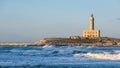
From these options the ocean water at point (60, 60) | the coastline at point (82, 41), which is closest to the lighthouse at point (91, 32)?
the coastline at point (82, 41)

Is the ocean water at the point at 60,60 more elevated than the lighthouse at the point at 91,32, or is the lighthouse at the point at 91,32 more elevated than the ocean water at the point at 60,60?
the ocean water at the point at 60,60

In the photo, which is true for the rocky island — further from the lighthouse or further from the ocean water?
the ocean water

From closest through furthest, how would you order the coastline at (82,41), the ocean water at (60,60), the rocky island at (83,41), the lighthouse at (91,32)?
the ocean water at (60,60)
the coastline at (82,41)
the rocky island at (83,41)
the lighthouse at (91,32)

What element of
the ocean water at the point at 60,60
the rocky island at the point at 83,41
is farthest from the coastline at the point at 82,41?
the ocean water at the point at 60,60

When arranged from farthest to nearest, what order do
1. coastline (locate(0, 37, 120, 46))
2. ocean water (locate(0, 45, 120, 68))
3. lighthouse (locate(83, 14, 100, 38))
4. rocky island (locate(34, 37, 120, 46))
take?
lighthouse (locate(83, 14, 100, 38))
rocky island (locate(34, 37, 120, 46))
coastline (locate(0, 37, 120, 46))
ocean water (locate(0, 45, 120, 68))

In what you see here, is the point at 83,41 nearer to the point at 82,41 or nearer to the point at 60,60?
the point at 82,41

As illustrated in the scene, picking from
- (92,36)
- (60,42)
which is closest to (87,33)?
(92,36)

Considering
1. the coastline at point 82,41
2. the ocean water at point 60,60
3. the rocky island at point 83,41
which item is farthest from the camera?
the rocky island at point 83,41

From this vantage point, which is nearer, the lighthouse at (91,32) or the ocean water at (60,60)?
the ocean water at (60,60)

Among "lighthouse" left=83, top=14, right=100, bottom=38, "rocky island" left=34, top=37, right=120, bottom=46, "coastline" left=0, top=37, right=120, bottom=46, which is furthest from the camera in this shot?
"lighthouse" left=83, top=14, right=100, bottom=38

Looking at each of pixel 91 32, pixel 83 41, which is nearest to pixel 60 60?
pixel 83 41

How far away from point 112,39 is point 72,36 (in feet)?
45.2

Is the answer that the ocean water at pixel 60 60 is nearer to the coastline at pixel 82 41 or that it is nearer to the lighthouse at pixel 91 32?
the coastline at pixel 82 41

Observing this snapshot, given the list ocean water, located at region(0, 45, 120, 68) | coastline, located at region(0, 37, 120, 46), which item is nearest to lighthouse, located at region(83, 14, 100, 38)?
coastline, located at region(0, 37, 120, 46)
